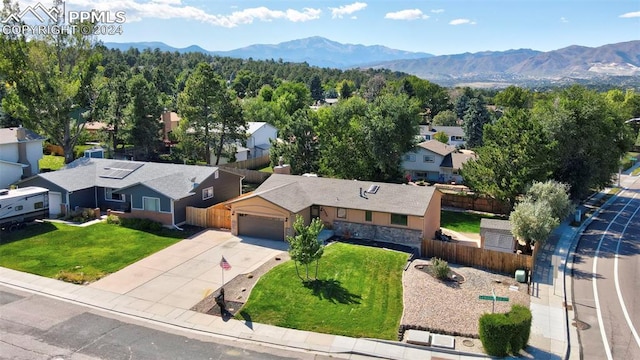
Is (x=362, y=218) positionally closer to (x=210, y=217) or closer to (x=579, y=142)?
(x=210, y=217)

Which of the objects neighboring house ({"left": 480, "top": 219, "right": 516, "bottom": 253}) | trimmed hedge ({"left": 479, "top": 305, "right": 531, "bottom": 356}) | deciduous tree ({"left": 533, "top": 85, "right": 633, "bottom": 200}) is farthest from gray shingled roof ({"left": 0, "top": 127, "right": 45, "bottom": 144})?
deciduous tree ({"left": 533, "top": 85, "right": 633, "bottom": 200})

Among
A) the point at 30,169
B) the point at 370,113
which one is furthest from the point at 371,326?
the point at 30,169

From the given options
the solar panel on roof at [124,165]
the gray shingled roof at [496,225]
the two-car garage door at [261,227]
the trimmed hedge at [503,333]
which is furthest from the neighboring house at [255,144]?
the trimmed hedge at [503,333]

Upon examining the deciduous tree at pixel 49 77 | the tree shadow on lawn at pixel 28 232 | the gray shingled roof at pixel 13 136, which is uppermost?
the deciduous tree at pixel 49 77

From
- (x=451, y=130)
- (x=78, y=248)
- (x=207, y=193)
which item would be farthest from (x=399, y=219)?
(x=451, y=130)

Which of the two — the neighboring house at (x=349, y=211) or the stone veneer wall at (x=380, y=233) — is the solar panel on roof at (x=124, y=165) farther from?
the stone veneer wall at (x=380, y=233)

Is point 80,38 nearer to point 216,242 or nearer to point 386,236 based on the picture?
point 216,242
